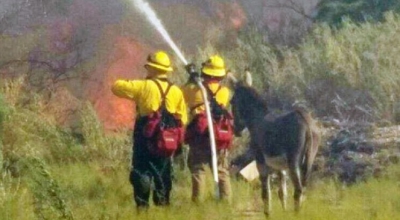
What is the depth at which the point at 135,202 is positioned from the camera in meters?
13.4

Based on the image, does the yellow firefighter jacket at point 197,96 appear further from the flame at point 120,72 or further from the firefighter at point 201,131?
the flame at point 120,72

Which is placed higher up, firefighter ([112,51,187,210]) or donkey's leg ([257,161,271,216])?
firefighter ([112,51,187,210])

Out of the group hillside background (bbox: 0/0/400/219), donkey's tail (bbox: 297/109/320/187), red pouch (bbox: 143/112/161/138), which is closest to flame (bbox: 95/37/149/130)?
hillside background (bbox: 0/0/400/219)

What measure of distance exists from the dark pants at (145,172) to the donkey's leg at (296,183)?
146 cm

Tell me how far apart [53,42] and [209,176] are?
1076 cm

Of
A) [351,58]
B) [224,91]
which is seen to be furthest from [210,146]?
[351,58]

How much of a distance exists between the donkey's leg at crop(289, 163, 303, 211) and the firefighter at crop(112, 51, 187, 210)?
4.70 ft

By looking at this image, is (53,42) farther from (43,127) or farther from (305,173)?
(305,173)

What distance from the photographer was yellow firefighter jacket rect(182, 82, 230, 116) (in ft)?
44.6

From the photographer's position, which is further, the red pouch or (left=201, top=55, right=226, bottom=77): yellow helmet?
(left=201, top=55, right=226, bottom=77): yellow helmet

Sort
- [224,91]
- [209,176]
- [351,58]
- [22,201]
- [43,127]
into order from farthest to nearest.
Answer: [351,58] < [43,127] < [209,176] < [224,91] < [22,201]

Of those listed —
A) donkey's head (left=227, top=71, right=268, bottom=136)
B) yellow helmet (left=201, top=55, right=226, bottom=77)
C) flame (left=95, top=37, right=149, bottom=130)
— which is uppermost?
flame (left=95, top=37, right=149, bottom=130)

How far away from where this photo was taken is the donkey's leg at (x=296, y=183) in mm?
12703

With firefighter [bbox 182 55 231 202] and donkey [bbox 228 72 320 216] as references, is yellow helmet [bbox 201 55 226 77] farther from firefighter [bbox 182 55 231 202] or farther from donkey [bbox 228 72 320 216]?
donkey [bbox 228 72 320 216]
